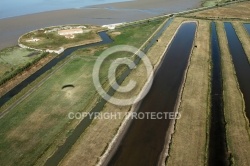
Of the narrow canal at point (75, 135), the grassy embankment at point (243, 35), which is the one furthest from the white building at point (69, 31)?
the grassy embankment at point (243, 35)

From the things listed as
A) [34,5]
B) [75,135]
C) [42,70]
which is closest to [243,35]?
[42,70]

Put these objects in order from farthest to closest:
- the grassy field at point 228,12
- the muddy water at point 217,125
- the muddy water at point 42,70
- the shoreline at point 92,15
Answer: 1. the grassy field at point 228,12
2. the shoreline at point 92,15
3. the muddy water at point 42,70
4. the muddy water at point 217,125

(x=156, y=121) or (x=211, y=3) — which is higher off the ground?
(x=211, y=3)

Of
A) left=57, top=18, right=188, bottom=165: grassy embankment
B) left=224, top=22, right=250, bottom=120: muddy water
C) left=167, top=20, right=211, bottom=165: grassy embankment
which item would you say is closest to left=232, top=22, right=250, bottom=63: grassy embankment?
left=224, top=22, right=250, bottom=120: muddy water

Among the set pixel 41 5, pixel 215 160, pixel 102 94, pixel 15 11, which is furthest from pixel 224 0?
pixel 215 160

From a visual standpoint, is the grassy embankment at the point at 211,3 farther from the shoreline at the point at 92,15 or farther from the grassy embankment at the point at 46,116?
the grassy embankment at the point at 46,116

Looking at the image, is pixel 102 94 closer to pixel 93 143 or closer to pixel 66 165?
pixel 93 143

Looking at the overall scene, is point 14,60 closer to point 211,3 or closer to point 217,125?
point 217,125
